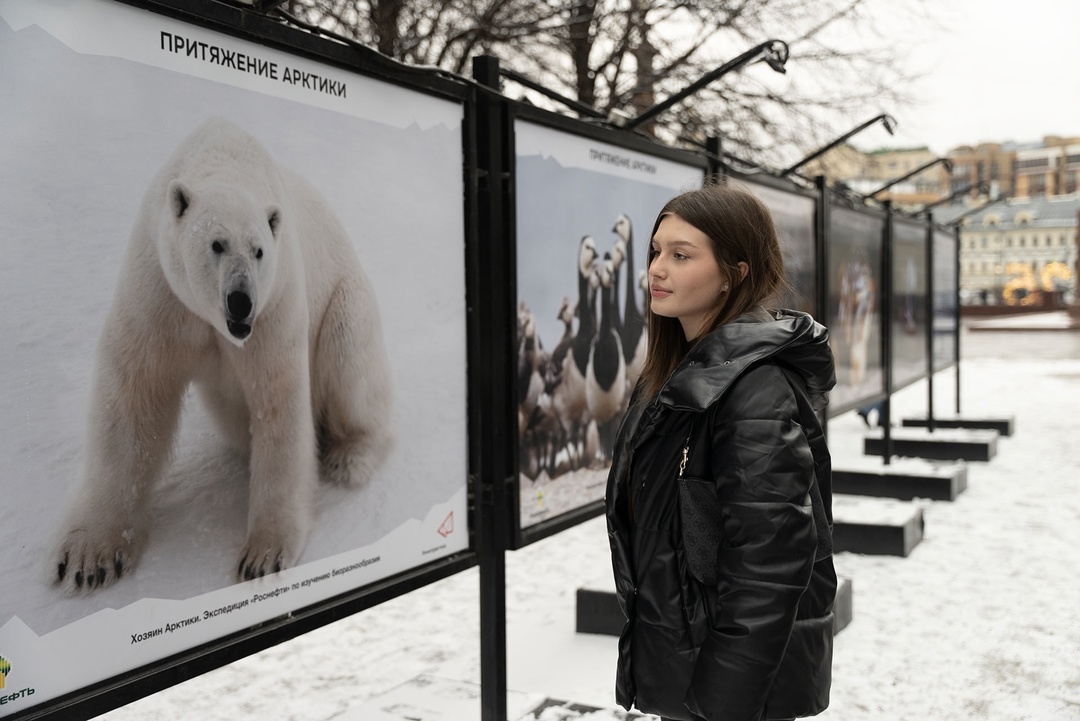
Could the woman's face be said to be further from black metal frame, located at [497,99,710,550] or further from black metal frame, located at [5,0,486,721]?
black metal frame, located at [497,99,710,550]

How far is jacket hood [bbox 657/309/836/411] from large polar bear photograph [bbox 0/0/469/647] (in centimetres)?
112

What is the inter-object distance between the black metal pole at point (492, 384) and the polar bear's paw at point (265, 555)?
882mm

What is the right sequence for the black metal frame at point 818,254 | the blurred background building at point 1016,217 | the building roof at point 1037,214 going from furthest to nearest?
the building roof at point 1037,214
the blurred background building at point 1016,217
the black metal frame at point 818,254

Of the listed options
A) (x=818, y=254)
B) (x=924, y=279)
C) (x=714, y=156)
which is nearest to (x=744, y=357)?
(x=714, y=156)

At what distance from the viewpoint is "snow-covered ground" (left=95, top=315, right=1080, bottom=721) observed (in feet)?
13.5

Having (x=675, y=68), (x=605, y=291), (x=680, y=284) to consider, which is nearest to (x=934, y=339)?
(x=675, y=68)

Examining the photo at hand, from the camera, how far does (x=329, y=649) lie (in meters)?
4.94

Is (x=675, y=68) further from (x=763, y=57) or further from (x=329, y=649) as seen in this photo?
(x=329, y=649)

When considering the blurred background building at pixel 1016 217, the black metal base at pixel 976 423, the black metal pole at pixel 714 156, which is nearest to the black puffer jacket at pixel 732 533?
the black metal pole at pixel 714 156

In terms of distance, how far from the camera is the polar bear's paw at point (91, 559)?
82.0 inches

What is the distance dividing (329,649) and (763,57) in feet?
11.3

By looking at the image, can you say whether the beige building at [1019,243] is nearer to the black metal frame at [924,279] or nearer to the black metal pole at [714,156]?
the black metal frame at [924,279]

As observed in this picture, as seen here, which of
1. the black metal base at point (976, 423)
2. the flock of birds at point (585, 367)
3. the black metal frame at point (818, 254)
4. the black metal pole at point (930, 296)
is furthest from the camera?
the black metal base at point (976, 423)

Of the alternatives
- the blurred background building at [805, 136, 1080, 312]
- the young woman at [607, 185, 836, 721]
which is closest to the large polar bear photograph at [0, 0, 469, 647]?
the young woman at [607, 185, 836, 721]
